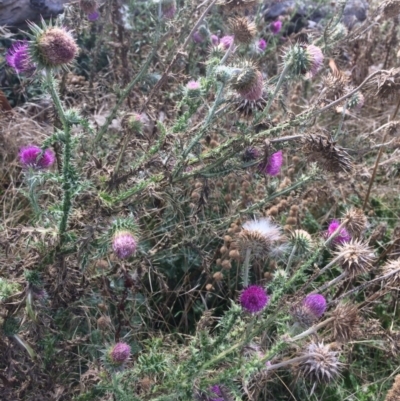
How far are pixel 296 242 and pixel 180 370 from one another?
0.57 meters

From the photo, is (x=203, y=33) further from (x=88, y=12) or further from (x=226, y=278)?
(x=226, y=278)

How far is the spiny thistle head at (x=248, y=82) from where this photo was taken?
6.80ft

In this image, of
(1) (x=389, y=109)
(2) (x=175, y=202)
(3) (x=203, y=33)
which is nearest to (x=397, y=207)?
(1) (x=389, y=109)

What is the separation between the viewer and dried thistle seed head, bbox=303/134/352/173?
2.04 metres

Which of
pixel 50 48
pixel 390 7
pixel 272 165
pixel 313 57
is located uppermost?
pixel 50 48

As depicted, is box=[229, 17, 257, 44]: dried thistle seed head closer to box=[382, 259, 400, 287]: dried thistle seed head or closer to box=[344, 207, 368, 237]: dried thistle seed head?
box=[344, 207, 368, 237]: dried thistle seed head

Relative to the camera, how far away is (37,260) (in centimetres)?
195

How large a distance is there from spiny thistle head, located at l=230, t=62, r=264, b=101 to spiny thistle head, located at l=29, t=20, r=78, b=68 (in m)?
0.58

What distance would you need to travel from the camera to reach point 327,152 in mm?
2057

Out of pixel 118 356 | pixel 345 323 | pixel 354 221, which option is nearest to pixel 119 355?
pixel 118 356

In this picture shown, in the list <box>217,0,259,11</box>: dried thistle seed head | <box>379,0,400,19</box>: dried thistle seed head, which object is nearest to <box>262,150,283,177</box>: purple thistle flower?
<box>217,0,259,11</box>: dried thistle seed head

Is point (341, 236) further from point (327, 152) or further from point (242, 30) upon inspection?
point (242, 30)

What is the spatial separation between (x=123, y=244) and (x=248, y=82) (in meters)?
0.75

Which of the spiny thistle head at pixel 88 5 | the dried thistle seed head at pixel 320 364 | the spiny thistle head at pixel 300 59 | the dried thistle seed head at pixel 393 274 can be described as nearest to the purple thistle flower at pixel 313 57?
the spiny thistle head at pixel 300 59
